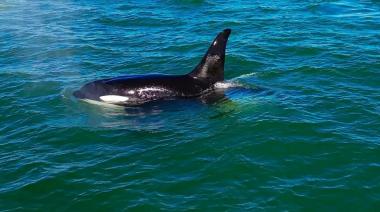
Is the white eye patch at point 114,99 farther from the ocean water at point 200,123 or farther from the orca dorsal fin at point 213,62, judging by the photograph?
the orca dorsal fin at point 213,62

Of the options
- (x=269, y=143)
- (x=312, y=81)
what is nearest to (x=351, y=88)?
(x=312, y=81)

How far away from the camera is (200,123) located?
19.4 m

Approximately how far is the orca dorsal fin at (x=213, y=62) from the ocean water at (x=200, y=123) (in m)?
1.00

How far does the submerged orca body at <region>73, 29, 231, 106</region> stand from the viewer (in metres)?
Answer: 21.3

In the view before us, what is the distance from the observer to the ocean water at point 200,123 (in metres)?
15.0

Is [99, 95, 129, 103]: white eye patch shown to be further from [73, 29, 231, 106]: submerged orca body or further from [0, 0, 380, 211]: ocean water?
[0, 0, 380, 211]: ocean water

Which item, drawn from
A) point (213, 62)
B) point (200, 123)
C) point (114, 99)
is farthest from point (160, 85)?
point (200, 123)

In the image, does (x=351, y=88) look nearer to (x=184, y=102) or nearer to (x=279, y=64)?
(x=279, y=64)

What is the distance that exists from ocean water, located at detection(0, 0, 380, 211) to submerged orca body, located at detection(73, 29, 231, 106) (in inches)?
21.6

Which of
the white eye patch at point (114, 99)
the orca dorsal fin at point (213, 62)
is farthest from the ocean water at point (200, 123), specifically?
the orca dorsal fin at point (213, 62)

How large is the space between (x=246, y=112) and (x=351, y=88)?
5231mm

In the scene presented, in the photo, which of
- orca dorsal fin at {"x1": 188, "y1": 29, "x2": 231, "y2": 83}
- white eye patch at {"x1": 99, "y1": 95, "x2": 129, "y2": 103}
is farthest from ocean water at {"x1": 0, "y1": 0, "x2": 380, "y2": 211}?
orca dorsal fin at {"x1": 188, "y1": 29, "x2": 231, "y2": 83}

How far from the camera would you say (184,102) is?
21078 mm

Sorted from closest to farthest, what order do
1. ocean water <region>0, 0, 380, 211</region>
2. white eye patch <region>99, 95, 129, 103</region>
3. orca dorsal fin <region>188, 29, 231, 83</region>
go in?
ocean water <region>0, 0, 380, 211</region> < white eye patch <region>99, 95, 129, 103</region> < orca dorsal fin <region>188, 29, 231, 83</region>
